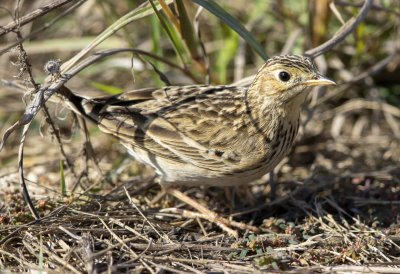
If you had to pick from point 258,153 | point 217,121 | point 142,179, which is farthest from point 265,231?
point 142,179

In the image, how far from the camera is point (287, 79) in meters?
3.81

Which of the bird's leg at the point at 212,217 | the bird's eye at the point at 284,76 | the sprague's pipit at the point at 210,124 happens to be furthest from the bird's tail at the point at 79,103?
the bird's eye at the point at 284,76

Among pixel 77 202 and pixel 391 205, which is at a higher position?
pixel 77 202

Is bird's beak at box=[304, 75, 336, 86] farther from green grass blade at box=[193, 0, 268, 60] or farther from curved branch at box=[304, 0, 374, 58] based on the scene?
green grass blade at box=[193, 0, 268, 60]

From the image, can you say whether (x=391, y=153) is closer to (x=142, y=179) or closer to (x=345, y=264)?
(x=345, y=264)

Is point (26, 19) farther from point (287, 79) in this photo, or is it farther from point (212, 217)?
point (212, 217)

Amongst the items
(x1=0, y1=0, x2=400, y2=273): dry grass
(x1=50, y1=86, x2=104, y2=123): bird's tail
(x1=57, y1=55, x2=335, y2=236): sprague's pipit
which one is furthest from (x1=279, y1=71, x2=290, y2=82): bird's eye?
(x1=50, y1=86, x2=104, y2=123): bird's tail

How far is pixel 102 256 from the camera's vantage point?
3.47 metres

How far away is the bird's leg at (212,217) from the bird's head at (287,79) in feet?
3.75

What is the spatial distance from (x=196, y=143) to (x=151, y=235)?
86cm

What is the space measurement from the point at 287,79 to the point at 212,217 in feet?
4.65

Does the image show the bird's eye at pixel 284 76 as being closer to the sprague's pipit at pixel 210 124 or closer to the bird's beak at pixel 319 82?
the sprague's pipit at pixel 210 124

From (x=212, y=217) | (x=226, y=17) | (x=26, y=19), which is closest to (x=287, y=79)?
(x=226, y=17)

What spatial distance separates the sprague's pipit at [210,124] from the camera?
396cm
